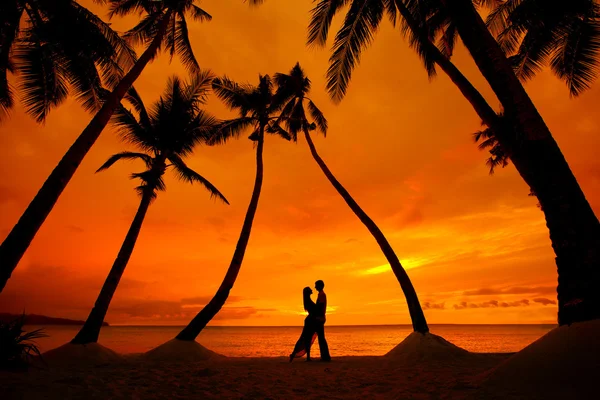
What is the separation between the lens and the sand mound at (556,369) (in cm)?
348

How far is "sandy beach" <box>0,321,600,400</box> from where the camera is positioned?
3641 mm

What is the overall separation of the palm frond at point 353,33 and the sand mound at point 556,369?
829 cm

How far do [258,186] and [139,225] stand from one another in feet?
15.5

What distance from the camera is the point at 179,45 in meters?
13.4

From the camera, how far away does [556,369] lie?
3.75 m

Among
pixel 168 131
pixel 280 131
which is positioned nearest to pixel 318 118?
pixel 280 131

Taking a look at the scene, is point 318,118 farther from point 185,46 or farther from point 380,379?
point 380,379

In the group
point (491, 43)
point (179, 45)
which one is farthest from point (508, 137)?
point (179, 45)

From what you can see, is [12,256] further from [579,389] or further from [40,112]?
[579,389]

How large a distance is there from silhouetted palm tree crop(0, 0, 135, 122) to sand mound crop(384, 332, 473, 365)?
1121 centimetres

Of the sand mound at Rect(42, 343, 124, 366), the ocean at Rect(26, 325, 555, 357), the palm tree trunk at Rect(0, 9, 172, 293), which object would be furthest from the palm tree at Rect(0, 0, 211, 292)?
the ocean at Rect(26, 325, 555, 357)

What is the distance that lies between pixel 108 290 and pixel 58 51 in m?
7.26

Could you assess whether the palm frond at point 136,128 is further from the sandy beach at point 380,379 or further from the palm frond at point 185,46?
the sandy beach at point 380,379

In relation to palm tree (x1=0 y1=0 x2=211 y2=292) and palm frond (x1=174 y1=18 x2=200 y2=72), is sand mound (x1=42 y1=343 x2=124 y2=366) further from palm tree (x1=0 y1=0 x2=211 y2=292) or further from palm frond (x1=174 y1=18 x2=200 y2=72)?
palm frond (x1=174 y1=18 x2=200 y2=72)
